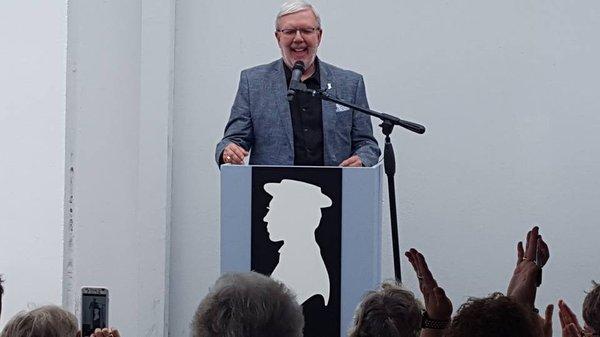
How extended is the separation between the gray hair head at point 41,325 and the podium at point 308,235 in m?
1.14

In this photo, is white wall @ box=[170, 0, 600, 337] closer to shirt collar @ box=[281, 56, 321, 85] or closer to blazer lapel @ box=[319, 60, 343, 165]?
shirt collar @ box=[281, 56, 321, 85]

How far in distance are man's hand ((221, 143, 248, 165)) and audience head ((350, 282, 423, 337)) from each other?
1.25 m

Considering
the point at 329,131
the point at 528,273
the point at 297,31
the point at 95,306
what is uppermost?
the point at 297,31

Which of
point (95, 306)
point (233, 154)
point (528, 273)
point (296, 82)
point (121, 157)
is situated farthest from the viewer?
point (121, 157)

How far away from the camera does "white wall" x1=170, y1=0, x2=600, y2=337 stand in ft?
18.5

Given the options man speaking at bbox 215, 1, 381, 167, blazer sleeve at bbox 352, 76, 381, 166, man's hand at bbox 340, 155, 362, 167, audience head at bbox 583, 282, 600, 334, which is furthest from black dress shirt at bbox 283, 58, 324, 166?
audience head at bbox 583, 282, 600, 334

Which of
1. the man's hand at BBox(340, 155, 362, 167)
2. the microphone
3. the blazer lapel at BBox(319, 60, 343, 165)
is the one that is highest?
the microphone

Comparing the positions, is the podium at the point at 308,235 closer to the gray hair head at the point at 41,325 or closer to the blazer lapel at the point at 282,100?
the blazer lapel at the point at 282,100

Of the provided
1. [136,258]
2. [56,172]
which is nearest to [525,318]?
[56,172]

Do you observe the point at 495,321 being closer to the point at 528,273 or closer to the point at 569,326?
the point at 569,326

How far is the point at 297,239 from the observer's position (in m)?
3.94

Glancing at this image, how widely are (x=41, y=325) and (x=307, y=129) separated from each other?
1828mm

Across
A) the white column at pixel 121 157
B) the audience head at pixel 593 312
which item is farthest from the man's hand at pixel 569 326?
the white column at pixel 121 157

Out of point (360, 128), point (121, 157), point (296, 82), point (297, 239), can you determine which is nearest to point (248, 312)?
point (297, 239)
